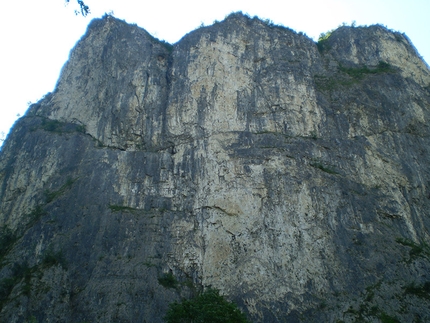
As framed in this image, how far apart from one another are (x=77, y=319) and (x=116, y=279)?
2.82m

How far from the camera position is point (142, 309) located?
887 inches

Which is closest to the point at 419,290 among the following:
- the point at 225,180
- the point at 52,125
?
the point at 225,180

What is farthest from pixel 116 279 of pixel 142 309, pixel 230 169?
pixel 230 169

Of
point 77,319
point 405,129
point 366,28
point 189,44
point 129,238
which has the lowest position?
point 77,319

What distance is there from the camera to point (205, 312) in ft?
67.9

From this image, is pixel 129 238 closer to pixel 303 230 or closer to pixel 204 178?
pixel 204 178

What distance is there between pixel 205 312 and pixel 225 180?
964cm

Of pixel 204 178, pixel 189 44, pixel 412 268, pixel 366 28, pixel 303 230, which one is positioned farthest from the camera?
pixel 366 28

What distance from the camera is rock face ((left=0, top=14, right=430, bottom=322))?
927 inches

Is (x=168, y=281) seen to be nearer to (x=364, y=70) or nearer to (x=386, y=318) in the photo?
(x=386, y=318)

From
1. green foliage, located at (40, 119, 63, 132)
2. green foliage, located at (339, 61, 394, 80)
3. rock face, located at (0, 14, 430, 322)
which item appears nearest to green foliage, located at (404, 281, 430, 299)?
rock face, located at (0, 14, 430, 322)

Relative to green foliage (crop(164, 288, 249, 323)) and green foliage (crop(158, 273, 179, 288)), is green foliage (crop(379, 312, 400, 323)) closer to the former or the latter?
green foliage (crop(164, 288, 249, 323))

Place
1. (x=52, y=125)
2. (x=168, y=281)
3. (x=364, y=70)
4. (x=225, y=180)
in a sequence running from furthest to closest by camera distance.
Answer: (x=364, y=70), (x=52, y=125), (x=225, y=180), (x=168, y=281)

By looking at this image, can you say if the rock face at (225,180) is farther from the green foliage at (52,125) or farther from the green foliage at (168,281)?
the green foliage at (52,125)
